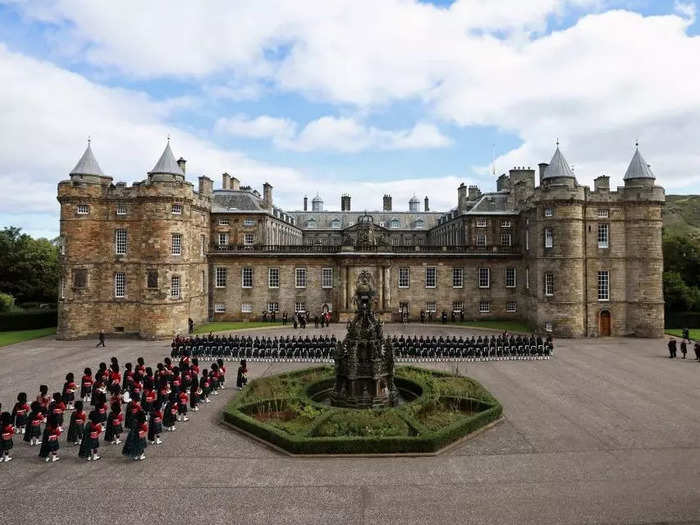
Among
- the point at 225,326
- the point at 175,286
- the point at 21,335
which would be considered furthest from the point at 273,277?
the point at 21,335

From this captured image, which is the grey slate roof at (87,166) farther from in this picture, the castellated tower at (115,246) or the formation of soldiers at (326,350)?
the formation of soldiers at (326,350)

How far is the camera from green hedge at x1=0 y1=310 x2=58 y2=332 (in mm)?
44031

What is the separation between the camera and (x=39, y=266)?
54688 millimetres

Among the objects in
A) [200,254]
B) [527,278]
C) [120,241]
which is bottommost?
[527,278]

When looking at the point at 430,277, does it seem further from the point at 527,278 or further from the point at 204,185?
the point at 204,185

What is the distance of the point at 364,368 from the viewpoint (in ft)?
63.8

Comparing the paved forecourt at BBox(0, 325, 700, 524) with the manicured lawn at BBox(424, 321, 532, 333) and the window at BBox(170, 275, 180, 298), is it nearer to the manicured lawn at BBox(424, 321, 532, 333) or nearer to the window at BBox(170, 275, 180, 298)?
the window at BBox(170, 275, 180, 298)

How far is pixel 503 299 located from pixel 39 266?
176 feet

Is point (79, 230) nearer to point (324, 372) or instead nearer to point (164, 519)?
point (324, 372)

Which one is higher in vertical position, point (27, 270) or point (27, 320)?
point (27, 270)

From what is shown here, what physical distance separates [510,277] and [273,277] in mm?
24529

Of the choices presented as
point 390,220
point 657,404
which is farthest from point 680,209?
point 657,404

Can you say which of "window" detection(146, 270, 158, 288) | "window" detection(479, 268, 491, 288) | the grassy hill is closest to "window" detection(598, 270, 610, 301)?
"window" detection(479, 268, 491, 288)

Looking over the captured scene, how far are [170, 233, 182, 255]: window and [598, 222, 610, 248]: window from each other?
3675 centimetres
